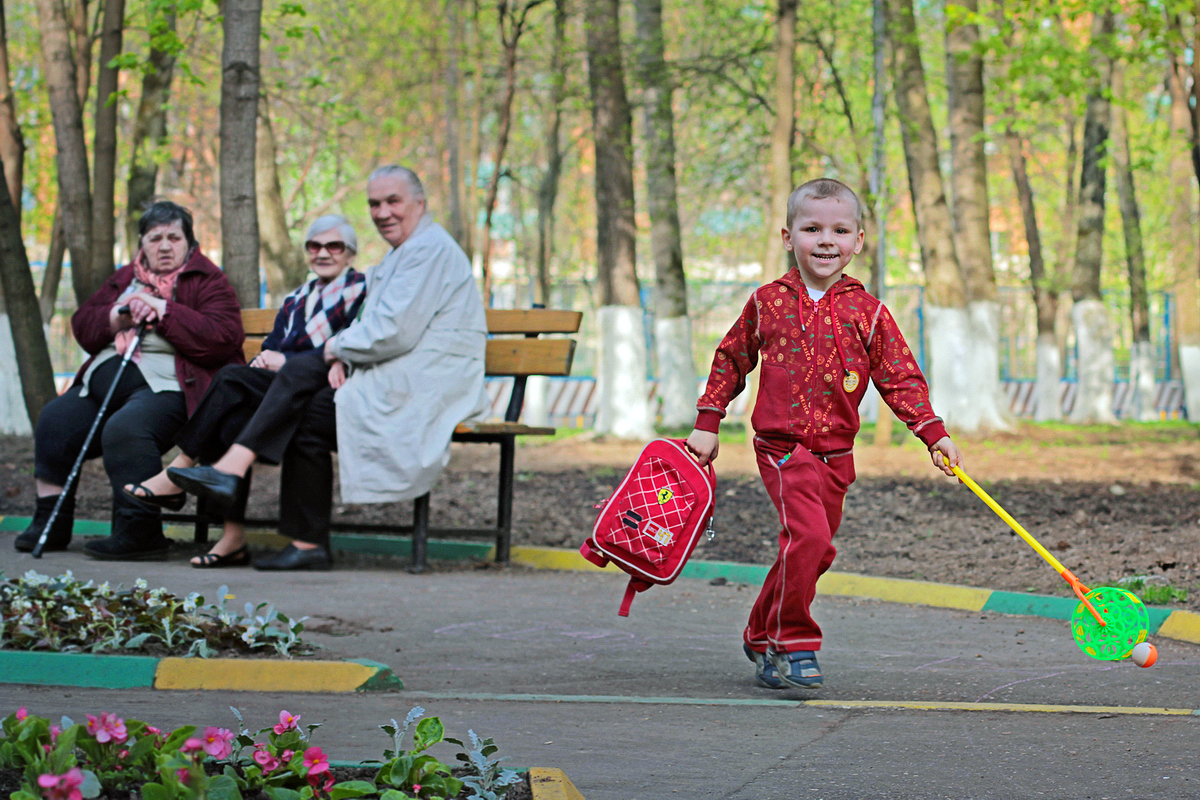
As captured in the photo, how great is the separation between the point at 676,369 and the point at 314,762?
18.6 metres

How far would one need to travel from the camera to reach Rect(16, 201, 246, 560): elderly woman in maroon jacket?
679 cm

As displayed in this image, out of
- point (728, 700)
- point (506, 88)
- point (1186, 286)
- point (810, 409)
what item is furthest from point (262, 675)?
point (1186, 286)

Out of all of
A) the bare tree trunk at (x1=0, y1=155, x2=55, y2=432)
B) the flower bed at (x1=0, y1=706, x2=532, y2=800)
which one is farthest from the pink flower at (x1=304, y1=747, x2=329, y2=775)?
the bare tree trunk at (x1=0, y1=155, x2=55, y2=432)

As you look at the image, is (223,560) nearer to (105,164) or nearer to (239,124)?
(239,124)

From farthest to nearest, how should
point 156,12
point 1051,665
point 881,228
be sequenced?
point 881,228 < point 156,12 < point 1051,665

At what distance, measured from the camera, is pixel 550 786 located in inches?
99.9

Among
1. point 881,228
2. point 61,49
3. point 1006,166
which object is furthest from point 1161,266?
point 61,49

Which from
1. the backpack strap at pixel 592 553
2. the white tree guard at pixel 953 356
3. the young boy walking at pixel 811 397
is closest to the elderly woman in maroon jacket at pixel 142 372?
the backpack strap at pixel 592 553

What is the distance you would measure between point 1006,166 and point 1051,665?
123ft

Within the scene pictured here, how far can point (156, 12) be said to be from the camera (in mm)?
10562

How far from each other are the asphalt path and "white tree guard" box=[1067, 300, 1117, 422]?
2067 cm

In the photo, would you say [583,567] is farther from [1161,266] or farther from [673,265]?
[1161,266]

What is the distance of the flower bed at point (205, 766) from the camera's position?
86.8 inches

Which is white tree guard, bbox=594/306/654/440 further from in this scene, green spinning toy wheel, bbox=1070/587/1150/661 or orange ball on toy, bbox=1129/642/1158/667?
orange ball on toy, bbox=1129/642/1158/667
